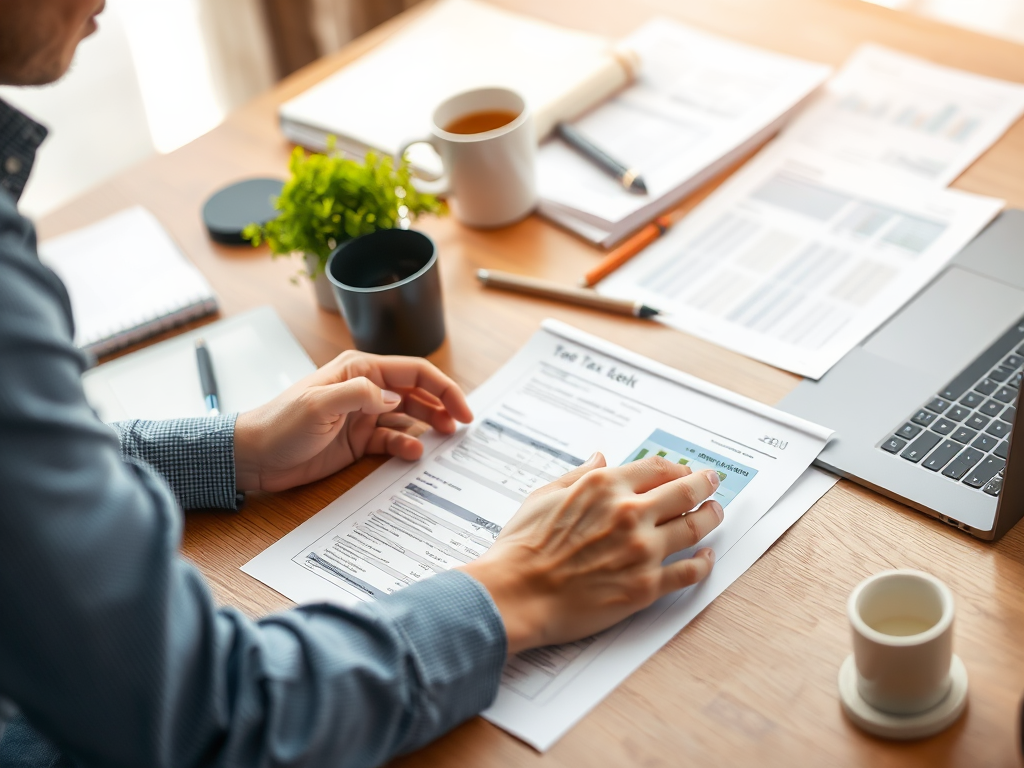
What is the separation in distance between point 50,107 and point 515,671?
2652mm

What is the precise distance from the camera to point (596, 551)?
31.2 inches

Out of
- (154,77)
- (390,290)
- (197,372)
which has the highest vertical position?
(390,290)

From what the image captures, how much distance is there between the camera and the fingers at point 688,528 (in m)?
0.80

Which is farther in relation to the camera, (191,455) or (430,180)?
(430,180)

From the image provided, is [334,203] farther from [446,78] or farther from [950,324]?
[950,324]

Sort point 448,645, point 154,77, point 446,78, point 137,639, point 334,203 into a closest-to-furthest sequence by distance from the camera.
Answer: point 137,639, point 448,645, point 334,203, point 446,78, point 154,77

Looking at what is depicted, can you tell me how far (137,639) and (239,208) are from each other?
0.82 meters

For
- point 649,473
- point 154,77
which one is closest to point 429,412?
point 649,473

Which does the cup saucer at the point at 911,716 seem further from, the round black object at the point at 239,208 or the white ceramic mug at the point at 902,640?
the round black object at the point at 239,208

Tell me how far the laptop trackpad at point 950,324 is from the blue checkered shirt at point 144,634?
1.64ft

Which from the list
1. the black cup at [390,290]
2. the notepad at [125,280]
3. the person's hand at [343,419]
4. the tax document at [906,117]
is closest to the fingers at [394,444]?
the person's hand at [343,419]

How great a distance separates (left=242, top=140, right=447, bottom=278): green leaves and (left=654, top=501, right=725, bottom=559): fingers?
47cm

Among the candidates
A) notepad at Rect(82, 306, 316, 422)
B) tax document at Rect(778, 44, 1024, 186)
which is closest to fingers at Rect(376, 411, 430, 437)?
notepad at Rect(82, 306, 316, 422)

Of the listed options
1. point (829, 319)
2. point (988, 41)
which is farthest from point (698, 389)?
point (988, 41)
